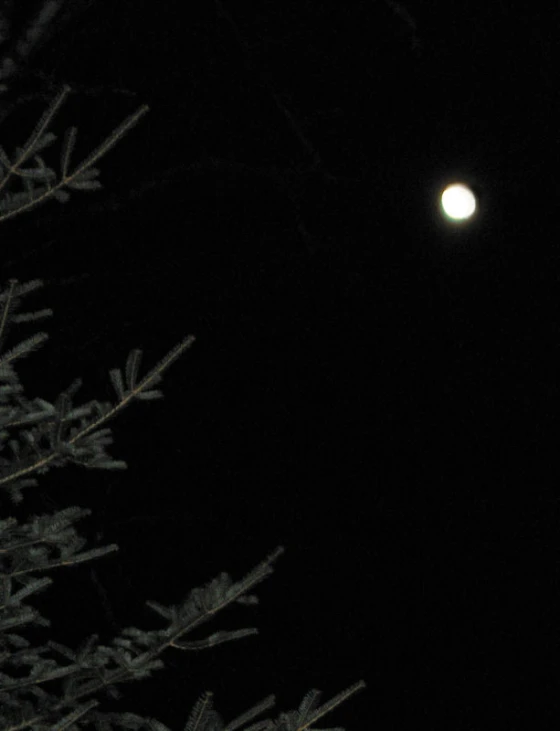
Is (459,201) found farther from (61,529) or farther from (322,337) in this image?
(61,529)

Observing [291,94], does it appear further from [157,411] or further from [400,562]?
[400,562]

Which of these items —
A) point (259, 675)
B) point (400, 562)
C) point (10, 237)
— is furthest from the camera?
point (400, 562)

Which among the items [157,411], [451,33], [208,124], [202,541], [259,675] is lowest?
[259,675]

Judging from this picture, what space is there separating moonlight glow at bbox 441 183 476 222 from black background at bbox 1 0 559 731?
143 mm

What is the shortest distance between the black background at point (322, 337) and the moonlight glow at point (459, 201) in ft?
0.47

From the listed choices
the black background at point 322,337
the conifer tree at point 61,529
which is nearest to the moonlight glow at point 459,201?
the black background at point 322,337

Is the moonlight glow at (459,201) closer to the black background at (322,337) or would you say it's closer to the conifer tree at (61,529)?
the black background at (322,337)

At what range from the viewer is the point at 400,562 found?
20.6 ft

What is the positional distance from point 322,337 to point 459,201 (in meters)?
1.25

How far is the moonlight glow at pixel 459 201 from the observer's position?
4762 millimetres

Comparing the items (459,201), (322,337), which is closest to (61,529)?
(459,201)

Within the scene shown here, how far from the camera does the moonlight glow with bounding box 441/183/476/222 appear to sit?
4762 millimetres

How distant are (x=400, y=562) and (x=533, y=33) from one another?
333cm

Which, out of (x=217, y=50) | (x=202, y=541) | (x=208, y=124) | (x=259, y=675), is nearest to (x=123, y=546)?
(x=202, y=541)
